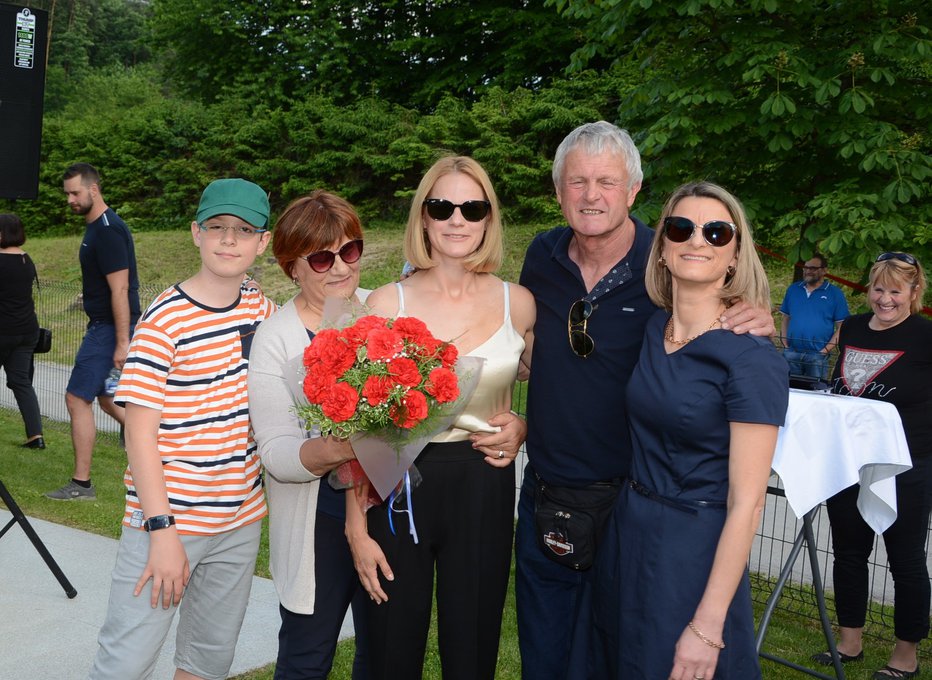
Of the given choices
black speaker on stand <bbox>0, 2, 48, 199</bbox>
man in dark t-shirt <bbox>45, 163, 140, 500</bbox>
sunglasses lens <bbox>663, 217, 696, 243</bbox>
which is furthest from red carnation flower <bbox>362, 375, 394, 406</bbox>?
man in dark t-shirt <bbox>45, 163, 140, 500</bbox>

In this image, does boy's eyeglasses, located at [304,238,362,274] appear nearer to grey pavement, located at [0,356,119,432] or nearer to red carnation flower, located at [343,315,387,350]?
red carnation flower, located at [343,315,387,350]

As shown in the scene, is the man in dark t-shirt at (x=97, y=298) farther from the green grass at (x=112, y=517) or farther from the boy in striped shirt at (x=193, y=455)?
the boy in striped shirt at (x=193, y=455)

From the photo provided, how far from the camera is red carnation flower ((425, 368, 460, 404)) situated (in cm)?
236

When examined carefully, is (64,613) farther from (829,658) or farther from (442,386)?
(829,658)

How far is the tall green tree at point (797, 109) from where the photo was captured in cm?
697

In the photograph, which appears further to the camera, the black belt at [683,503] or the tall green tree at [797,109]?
the tall green tree at [797,109]

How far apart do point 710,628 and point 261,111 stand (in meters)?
23.9

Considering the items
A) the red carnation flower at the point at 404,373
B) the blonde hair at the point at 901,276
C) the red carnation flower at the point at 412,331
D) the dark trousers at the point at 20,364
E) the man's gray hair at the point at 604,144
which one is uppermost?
the man's gray hair at the point at 604,144

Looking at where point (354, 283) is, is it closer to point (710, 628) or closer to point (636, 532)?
point (636, 532)

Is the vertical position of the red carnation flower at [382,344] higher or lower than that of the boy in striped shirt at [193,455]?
higher

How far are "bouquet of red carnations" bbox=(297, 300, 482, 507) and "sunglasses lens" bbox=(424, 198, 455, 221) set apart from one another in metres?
0.52

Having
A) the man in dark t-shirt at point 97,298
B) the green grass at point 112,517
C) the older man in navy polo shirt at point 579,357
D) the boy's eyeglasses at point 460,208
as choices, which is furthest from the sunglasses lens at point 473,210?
the man in dark t-shirt at point 97,298

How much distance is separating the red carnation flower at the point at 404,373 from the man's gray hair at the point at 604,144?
1074 millimetres

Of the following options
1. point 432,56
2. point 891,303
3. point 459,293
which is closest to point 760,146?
point 891,303
